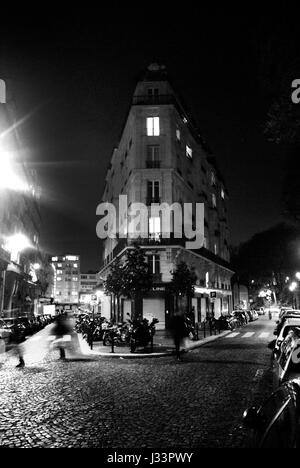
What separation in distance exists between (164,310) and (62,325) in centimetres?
1847

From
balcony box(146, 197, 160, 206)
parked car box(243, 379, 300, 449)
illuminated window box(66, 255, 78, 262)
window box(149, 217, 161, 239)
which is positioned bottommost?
parked car box(243, 379, 300, 449)

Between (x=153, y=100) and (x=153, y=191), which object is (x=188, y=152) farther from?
(x=153, y=191)

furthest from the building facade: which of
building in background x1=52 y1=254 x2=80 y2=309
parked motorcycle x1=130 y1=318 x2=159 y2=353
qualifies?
building in background x1=52 y1=254 x2=80 y2=309

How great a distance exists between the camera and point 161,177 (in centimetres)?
3438

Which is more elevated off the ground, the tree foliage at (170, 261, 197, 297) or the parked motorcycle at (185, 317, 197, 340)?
the tree foliage at (170, 261, 197, 297)

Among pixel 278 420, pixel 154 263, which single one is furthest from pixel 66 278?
pixel 278 420

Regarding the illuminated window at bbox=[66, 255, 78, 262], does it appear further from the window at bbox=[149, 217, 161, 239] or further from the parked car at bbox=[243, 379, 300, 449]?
the parked car at bbox=[243, 379, 300, 449]

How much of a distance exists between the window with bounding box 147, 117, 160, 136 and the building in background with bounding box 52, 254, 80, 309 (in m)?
142

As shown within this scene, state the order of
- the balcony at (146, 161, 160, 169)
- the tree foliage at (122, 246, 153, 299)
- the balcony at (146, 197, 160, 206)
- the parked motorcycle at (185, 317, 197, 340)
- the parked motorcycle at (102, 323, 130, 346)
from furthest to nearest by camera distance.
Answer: the balcony at (146, 161, 160, 169) < the balcony at (146, 197, 160, 206) < the tree foliage at (122, 246, 153, 299) < the parked motorcycle at (185, 317, 197, 340) < the parked motorcycle at (102, 323, 130, 346)

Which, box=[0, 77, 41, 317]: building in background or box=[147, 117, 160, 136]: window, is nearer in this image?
box=[147, 117, 160, 136]: window

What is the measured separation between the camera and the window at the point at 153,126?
3544 cm

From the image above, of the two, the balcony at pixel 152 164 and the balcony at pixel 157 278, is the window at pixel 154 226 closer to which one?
the balcony at pixel 157 278

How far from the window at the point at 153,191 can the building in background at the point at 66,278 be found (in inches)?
5561

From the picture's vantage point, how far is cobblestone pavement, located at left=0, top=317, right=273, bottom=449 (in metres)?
5.33
